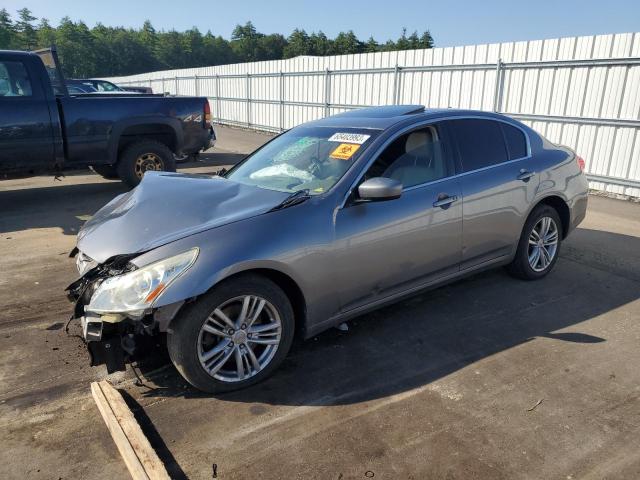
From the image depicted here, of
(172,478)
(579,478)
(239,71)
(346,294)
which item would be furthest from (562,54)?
(239,71)

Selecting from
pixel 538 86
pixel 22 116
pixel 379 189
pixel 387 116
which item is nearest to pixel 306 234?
pixel 379 189

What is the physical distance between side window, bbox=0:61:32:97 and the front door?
6.24m

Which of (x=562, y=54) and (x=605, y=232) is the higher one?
(x=562, y=54)

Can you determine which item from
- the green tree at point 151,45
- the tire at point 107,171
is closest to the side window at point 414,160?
the tire at point 107,171

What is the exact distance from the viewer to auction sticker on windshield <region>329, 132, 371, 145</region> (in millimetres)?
3938

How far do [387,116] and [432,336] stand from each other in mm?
1831

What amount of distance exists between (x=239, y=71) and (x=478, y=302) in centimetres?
2060

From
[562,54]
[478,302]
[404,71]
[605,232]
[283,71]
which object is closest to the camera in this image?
[478,302]

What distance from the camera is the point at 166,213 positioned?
11.5 ft

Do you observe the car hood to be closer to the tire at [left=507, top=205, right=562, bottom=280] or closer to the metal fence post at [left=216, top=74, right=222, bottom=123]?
the tire at [left=507, top=205, right=562, bottom=280]

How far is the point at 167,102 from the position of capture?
904cm

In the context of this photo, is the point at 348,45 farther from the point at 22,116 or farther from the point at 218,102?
the point at 22,116

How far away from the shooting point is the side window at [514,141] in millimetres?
4758

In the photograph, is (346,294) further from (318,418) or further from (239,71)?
(239,71)
